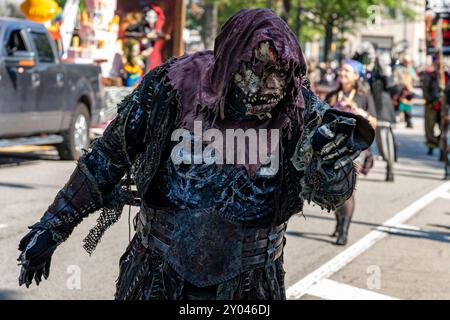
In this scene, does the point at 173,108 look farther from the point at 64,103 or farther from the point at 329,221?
the point at 64,103

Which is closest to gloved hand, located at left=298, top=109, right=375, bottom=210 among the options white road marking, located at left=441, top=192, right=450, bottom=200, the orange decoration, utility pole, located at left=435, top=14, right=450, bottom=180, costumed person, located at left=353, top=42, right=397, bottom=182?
white road marking, located at left=441, top=192, right=450, bottom=200

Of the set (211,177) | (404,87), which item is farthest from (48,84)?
(404,87)

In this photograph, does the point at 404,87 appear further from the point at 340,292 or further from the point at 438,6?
the point at 340,292

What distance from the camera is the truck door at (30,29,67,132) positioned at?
1282 cm

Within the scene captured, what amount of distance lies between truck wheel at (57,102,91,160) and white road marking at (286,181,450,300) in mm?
5351

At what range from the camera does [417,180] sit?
14.0 metres

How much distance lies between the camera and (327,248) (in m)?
8.24

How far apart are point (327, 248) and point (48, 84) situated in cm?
622

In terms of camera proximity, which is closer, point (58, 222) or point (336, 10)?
point (58, 222)

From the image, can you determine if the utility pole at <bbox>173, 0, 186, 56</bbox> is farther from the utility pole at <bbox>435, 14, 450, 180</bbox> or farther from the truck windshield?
the truck windshield

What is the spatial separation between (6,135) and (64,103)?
1.57 metres
